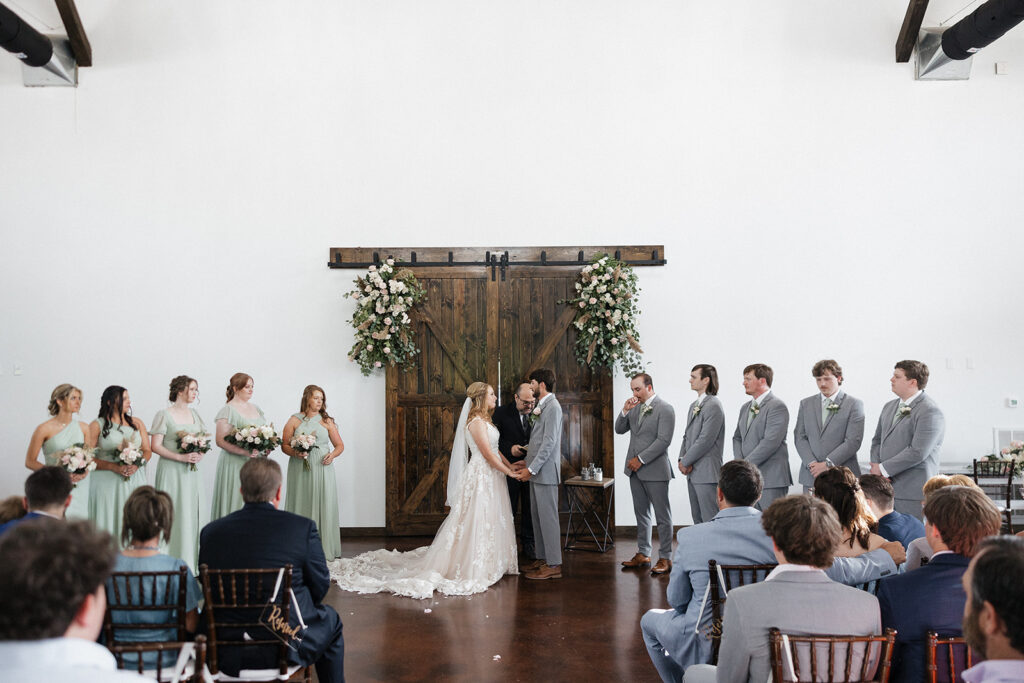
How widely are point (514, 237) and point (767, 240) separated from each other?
269 centimetres

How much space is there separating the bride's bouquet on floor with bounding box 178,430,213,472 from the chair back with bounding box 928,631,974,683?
211 inches

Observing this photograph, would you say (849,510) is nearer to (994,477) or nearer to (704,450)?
(704,450)

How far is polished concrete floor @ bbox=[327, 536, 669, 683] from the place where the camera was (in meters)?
4.39

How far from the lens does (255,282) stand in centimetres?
827

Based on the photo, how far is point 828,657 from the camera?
236 centimetres

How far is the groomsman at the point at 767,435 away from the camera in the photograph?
6.44 meters

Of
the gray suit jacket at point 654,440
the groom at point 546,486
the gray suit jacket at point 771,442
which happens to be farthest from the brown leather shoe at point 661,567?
the gray suit jacket at point 771,442

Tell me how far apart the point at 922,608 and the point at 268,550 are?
7.87 ft

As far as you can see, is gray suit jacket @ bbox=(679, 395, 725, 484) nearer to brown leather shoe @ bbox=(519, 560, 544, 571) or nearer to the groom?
the groom

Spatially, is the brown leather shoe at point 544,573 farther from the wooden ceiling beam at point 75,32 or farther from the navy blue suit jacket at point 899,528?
the wooden ceiling beam at point 75,32

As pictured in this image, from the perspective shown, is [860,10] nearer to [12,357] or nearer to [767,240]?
[767,240]

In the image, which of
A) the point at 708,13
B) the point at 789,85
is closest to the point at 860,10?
the point at 789,85

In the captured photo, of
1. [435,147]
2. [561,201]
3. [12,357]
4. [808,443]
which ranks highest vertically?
[435,147]

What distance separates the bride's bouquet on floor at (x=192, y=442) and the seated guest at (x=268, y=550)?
314cm
